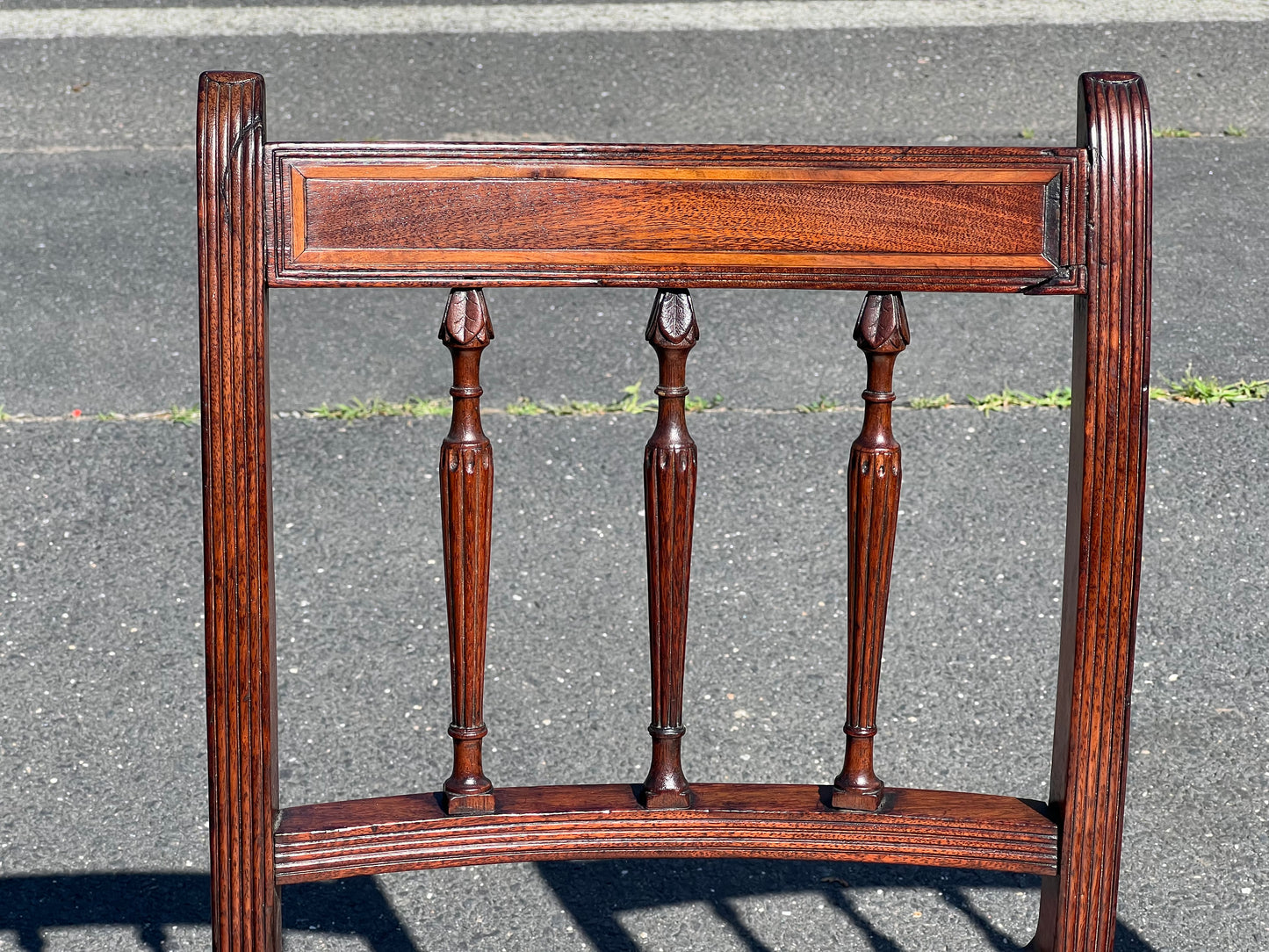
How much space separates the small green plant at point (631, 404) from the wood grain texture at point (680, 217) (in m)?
2.20

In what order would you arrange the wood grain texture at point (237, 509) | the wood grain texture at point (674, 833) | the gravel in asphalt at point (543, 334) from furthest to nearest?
the gravel in asphalt at point (543, 334), the wood grain texture at point (674, 833), the wood grain texture at point (237, 509)

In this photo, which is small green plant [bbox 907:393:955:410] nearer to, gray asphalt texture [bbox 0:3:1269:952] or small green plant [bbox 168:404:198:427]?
gray asphalt texture [bbox 0:3:1269:952]

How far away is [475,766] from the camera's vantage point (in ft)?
3.78

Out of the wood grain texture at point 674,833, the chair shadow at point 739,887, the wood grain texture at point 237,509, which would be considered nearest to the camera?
the wood grain texture at point 237,509

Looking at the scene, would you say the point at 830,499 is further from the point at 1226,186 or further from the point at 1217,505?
the point at 1226,186

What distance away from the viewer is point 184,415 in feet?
10.6

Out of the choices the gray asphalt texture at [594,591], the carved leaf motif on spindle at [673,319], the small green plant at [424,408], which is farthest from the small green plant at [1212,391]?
the carved leaf motif on spindle at [673,319]

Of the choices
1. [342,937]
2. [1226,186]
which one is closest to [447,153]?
[342,937]

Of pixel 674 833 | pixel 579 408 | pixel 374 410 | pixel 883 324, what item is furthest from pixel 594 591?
pixel 883 324

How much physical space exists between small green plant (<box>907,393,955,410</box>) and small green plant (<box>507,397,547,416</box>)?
798mm

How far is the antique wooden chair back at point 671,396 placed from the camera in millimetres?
1018

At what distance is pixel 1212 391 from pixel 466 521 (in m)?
2.57

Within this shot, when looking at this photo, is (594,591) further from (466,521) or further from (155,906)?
(466,521)

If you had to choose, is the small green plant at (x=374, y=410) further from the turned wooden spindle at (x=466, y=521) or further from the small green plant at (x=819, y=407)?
the turned wooden spindle at (x=466, y=521)
